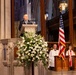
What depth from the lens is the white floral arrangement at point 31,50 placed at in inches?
227

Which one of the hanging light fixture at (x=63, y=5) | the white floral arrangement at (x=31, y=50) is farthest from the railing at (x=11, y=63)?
the hanging light fixture at (x=63, y=5)

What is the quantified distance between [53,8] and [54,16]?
365mm

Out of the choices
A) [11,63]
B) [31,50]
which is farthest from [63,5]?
[31,50]

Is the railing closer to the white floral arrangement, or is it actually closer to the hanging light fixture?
the white floral arrangement

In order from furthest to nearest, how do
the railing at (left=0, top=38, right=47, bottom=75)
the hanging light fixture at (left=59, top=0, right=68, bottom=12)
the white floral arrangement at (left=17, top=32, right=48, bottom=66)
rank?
the hanging light fixture at (left=59, top=0, right=68, bottom=12) → the railing at (left=0, top=38, right=47, bottom=75) → the white floral arrangement at (left=17, top=32, right=48, bottom=66)

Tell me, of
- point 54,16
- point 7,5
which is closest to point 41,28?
point 54,16

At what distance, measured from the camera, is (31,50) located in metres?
5.88

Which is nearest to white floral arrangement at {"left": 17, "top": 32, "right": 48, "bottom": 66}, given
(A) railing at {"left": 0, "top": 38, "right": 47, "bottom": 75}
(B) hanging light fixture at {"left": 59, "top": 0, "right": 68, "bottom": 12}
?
(A) railing at {"left": 0, "top": 38, "right": 47, "bottom": 75}

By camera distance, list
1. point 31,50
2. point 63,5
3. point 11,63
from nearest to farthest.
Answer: point 31,50, point 11,63, point 63,5

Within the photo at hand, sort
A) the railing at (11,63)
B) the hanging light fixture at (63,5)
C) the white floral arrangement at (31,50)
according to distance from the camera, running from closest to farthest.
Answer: the white floral arrangement at (31,50) → the railing at (11,63) → the hanging light fixture at (63,5)

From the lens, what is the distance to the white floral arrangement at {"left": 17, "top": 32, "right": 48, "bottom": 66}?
5766 mm

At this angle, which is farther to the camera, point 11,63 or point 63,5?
point 63,5

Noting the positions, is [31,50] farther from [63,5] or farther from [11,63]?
[63,5]

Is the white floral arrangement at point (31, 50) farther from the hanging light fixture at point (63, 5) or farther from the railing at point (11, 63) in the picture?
the hanging light fixture at point (63, 5)
